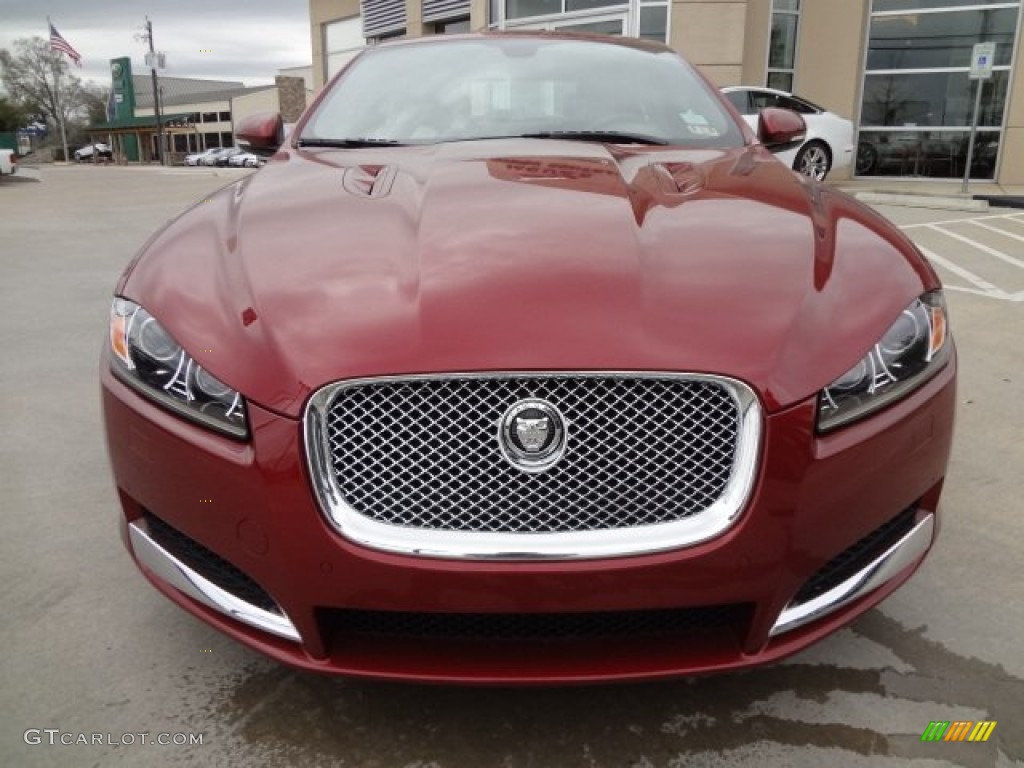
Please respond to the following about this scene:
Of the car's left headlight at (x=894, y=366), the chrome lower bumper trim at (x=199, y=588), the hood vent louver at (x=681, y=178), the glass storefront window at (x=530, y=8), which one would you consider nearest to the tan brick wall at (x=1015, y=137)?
the glass storefront window at (x=530, y=8)

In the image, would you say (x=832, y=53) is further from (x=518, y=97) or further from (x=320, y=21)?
(x=320, y=21)

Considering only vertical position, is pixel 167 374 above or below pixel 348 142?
below

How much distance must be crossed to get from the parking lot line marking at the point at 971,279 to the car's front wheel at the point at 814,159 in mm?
5120

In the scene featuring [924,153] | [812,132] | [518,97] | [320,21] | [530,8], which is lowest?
[924,153]

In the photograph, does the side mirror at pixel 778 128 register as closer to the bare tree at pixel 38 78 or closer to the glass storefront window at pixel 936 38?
the glass storefront window at pixel 936 38

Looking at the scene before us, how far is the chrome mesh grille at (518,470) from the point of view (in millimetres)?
1408

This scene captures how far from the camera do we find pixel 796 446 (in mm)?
1424

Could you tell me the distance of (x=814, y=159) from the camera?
12.4 metres

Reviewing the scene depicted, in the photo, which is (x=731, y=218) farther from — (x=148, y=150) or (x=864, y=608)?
(x=148, y=150)

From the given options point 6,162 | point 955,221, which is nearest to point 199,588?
point 955,221

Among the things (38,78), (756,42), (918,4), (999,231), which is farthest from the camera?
(38,78)

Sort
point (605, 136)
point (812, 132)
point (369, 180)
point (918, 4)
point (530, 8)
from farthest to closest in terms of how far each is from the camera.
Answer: point (530, 8) → point (918, 4) → point (812, 132) → point (605, 136) → point (369, 180)
